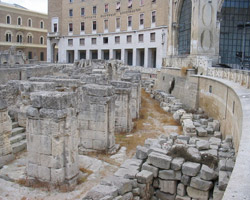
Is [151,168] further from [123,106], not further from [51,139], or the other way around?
[123,106]

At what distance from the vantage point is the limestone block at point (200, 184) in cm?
632

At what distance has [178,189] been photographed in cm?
681

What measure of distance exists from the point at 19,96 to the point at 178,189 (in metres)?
6.57

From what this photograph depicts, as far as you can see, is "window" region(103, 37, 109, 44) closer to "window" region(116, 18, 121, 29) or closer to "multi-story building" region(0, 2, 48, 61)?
"window" region(116, 18, 121, 29)

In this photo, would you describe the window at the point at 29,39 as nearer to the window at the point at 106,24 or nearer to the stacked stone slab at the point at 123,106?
the window at the point at 106,24

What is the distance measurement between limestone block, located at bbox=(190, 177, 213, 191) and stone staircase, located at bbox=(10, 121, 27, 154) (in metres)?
5.19

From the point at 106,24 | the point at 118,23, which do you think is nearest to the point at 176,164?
the point at 118,23

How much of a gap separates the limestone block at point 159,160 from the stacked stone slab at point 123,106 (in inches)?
187

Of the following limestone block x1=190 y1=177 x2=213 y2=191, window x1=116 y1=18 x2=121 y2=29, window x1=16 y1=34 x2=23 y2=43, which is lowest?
limestone block x1=190 y1=177 x2=213 y2=191

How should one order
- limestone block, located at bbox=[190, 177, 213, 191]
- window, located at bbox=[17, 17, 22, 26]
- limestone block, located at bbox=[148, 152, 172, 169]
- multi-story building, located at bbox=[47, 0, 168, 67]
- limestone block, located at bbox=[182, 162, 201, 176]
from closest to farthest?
limestone block, located at bbox=[190, 177, 213, 191] < limestone block, located at bbox=[182, 162, 201, 176] < limestone block, located at bbox=[148, 152, 172, 169] < multi-story building, located at bbox=[47, 0, 168, 67] < window, located at bbox=[17, 17, 22, 26]

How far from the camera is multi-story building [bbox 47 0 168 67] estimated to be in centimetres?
3809

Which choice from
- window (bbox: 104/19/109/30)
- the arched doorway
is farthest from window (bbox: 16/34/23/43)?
the arched doorway

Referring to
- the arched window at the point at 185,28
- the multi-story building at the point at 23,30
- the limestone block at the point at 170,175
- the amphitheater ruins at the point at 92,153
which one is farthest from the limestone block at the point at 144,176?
the multi-story building at the point at 23,30

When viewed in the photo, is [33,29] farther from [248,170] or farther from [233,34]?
[248,170]
